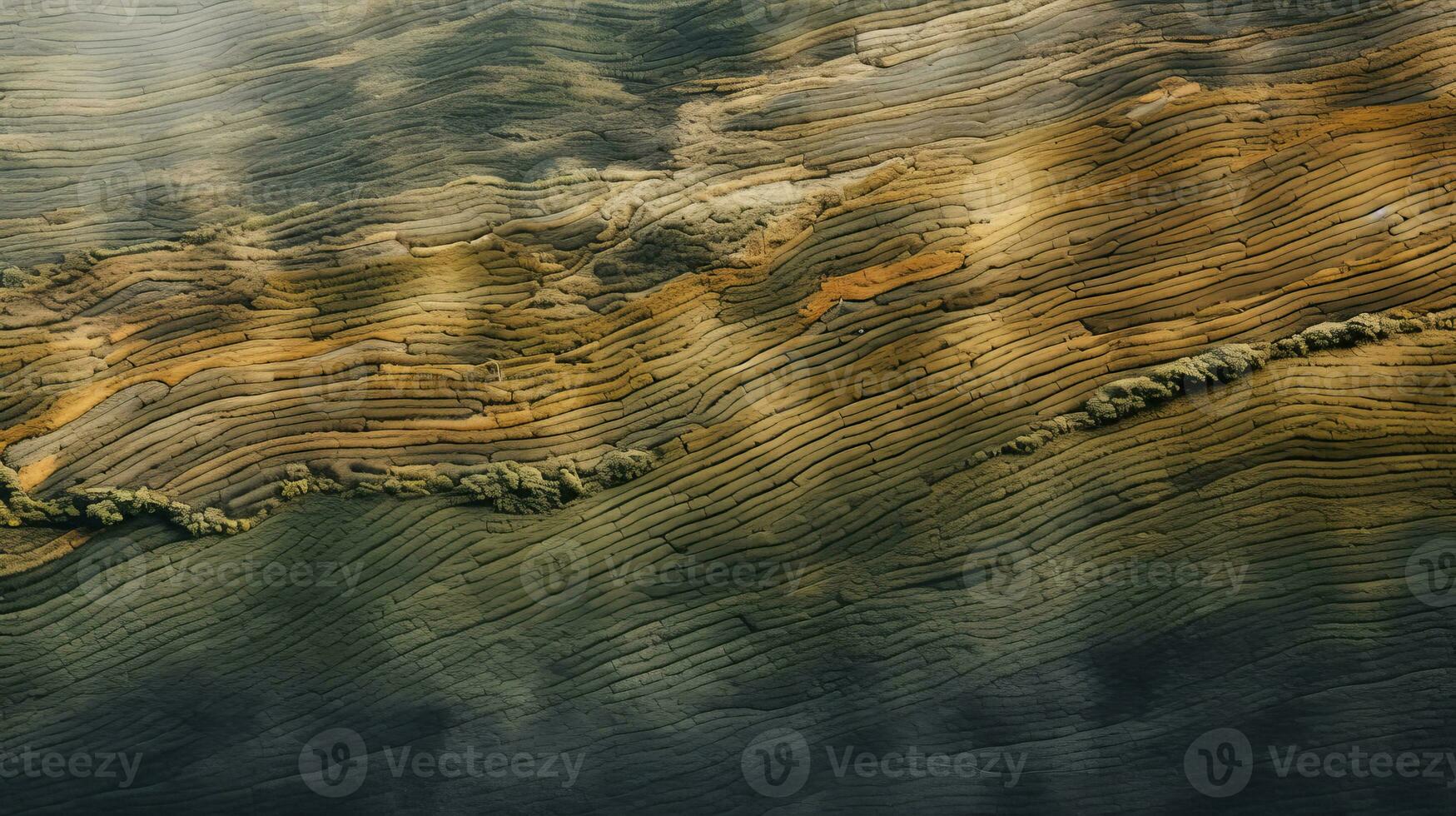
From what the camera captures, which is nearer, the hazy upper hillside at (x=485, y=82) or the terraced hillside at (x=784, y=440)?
the terraced hillside at (x=784, y=440)

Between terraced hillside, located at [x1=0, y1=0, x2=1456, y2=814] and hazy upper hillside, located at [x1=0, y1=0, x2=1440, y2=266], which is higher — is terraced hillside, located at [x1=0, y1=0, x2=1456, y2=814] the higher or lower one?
the lower one

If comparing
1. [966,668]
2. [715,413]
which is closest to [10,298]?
[715,413]

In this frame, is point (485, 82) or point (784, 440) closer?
point (784, 440)

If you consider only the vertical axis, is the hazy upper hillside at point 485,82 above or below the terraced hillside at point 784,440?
above

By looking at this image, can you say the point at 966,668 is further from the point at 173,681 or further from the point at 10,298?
the point at 10,298

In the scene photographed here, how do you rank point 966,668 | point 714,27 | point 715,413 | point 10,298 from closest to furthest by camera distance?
point 966,668, point 715,413, point 10,298, point 714,27

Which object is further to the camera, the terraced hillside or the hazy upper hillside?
the hazy upper hillside

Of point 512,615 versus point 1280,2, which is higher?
point 1280,2

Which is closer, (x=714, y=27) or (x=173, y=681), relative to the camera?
(x=173, y=681)
